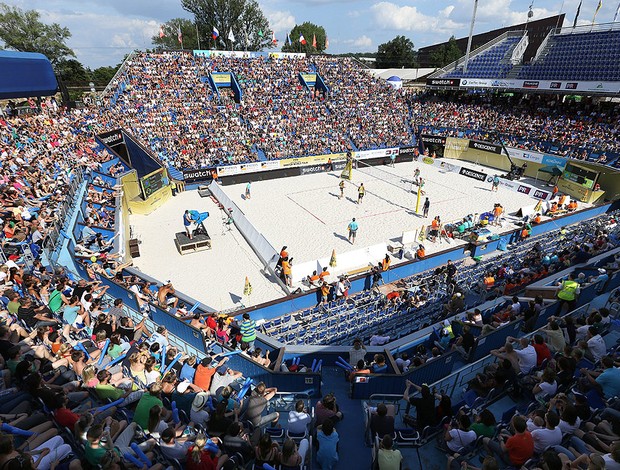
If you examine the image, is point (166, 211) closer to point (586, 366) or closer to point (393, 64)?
point (586, 366)

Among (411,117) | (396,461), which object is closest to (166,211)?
(396,461)

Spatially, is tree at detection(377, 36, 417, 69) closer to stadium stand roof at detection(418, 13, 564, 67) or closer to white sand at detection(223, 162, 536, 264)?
stadium stand roof at detection(418, 13, 564, 67)

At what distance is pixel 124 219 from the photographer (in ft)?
59.0

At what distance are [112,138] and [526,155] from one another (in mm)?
32176

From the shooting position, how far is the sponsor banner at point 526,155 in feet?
95.7

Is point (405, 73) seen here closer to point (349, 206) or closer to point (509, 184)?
point (509, 184)

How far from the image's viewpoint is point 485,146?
32.8 m

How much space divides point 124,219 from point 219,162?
36.6 ft

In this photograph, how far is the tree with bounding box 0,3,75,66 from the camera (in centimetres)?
4953

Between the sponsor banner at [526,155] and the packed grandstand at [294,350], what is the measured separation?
4485 mm

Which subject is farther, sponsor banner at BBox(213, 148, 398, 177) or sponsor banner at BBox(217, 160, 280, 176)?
sponsor banner at BBox(213, 148, 398, 177)

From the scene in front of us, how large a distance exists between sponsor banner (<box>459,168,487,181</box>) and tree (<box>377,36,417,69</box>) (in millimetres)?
63663

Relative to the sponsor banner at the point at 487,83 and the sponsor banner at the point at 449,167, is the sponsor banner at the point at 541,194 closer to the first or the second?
the sponsor banner at the point at 449,167

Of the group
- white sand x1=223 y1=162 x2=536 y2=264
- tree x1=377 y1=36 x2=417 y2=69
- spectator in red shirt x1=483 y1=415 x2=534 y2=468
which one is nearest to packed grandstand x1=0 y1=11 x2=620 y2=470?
spectator in red shirt x1=483 y1=415 x2=534 y2=468
